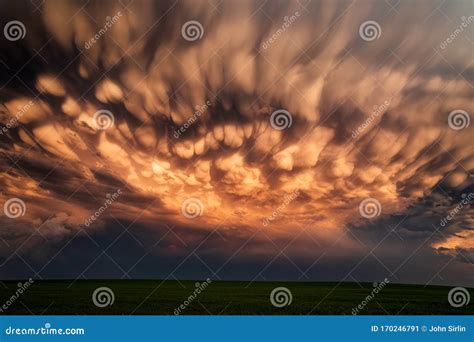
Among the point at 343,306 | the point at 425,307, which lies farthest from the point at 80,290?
the point at 425,307

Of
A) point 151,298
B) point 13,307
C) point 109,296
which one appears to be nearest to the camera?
point 13,307

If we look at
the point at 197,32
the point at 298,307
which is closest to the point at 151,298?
the point at 298,307
